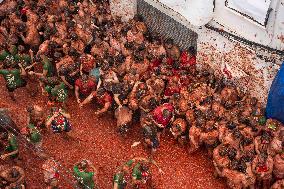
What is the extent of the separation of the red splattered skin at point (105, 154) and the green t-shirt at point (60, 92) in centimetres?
85

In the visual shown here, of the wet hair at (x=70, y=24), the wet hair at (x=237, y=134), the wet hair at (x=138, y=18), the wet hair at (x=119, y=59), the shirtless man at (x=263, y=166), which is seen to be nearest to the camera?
the shirtless man at (x=263, y=166)

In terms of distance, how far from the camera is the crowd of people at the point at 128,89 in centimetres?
990

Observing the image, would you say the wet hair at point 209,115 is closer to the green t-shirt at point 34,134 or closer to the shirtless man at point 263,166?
the shirtless man at point 263,166

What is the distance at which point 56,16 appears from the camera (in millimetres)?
12906

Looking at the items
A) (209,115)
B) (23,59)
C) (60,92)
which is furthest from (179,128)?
(23,59)

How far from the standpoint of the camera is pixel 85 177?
384 inches

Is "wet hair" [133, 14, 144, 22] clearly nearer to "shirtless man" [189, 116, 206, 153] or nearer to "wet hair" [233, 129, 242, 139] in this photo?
"shirtless man" [189, 116, 206, 153]

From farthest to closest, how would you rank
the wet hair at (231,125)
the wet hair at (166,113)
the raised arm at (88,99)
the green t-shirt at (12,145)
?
the raised arm at (88,99) < the wet hair at (166,113) < the green t-shirt at (12,145) < the wet hair at (231,125)

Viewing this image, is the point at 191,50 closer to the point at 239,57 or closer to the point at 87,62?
the point at 239,57

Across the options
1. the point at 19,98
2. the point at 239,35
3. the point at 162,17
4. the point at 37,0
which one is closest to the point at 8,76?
the point at 19,98

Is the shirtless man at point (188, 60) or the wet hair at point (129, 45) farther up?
the wet hair at point (129, 45)

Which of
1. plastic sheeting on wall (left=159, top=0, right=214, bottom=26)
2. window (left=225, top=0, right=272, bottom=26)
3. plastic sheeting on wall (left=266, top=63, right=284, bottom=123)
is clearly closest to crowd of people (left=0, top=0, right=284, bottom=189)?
plastic sheeting on wall (left=266, top=63, right=284, bottom=123)

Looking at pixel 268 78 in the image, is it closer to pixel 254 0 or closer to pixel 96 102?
pixel 254 0

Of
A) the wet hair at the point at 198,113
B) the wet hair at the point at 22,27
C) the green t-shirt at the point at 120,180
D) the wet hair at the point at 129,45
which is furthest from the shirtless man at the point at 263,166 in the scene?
the wet hair at the point at 22,27
